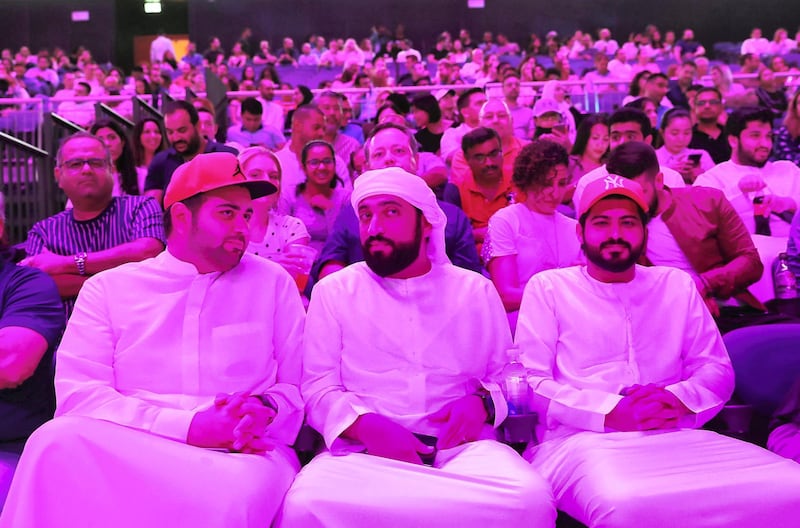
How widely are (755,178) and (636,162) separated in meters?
1.33

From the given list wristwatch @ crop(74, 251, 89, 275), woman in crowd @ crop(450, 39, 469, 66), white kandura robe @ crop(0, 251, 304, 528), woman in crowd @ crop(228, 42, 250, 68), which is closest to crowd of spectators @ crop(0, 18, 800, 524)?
wristwatch @ crop(74, 251, 89, 275)

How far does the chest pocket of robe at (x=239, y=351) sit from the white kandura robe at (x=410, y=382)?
0.53 ft

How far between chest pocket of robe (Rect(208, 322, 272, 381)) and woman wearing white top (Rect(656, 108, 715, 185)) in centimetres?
371

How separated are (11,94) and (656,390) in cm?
1199

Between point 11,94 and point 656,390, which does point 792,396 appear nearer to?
point 656,390

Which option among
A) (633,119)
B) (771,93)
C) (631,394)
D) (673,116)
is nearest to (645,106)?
(673,116)

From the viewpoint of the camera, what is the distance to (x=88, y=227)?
12.2 feet

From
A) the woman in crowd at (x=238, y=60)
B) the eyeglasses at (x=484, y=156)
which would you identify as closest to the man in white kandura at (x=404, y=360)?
the eyeglasses at (x=484, y=156)

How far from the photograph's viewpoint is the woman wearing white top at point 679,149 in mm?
5476

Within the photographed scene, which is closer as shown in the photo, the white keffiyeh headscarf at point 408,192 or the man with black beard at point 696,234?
the white keffiyeh headscarf at point 408,192

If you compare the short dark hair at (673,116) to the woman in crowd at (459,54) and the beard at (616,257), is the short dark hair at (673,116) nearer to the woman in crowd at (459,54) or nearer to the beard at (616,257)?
the beard at (616,257)

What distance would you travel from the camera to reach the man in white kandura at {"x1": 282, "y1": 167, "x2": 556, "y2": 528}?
2.41 metres

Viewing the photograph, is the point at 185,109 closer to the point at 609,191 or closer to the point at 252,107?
the point at 252,107

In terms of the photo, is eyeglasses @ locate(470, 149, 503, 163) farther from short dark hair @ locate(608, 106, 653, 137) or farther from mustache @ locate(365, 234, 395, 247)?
mustache @ locate(365, 234, 395, 247)
